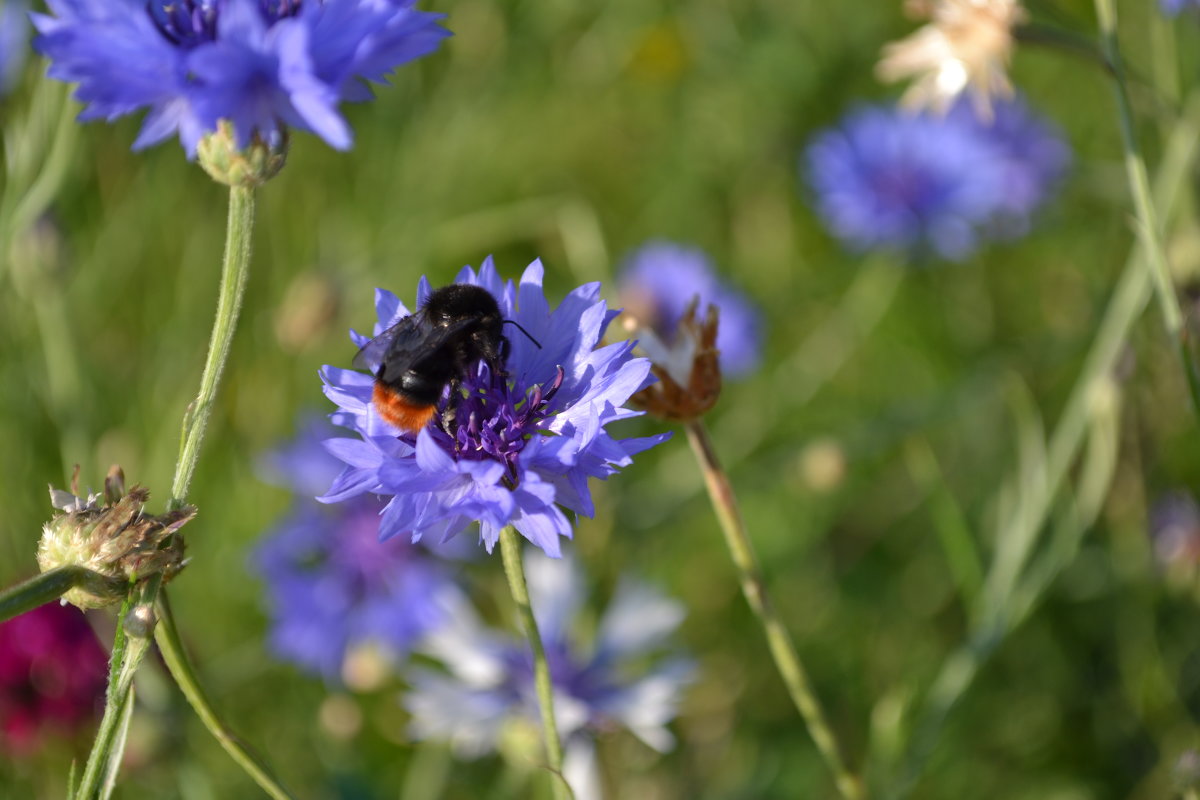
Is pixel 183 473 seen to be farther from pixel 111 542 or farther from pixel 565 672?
pixel 565 672

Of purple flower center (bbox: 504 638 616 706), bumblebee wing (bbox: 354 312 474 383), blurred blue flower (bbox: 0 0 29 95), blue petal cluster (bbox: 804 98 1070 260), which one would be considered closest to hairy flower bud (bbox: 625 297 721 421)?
bumblebee wing (bbox: 354 312 474 383)

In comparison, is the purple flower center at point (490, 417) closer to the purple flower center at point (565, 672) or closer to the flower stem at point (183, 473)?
the flower stem at point (183, 473)

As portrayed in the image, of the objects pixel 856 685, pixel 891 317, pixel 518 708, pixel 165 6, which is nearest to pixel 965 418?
pixel 891 317

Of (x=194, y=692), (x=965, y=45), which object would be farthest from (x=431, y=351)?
(x=965, y=45)

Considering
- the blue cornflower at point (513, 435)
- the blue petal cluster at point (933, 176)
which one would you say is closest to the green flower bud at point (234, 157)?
the blue cornflower at point (513, 435)

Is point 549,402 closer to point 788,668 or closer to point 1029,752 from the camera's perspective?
point 788,668

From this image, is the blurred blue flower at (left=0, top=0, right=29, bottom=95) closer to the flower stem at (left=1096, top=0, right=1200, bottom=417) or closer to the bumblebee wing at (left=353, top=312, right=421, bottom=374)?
the bumblebee wing at (left=353, top=312, right=421, bottom=374)
